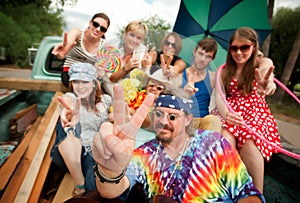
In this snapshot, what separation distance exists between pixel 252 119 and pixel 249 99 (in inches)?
3.7

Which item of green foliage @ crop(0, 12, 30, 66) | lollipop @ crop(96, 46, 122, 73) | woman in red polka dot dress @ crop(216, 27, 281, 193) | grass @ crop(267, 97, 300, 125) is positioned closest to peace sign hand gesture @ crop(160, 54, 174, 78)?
lollipop @ crop(96, 46, 122, 73)

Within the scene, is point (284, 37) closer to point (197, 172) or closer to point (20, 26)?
point (197, 172)

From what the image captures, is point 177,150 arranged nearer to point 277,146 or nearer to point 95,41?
point 95,41

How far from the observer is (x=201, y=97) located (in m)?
0.73

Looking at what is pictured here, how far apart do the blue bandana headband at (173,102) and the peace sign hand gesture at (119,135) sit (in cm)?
4

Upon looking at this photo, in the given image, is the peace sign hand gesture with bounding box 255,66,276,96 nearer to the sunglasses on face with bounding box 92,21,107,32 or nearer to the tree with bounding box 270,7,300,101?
the sunglasses on face with bounding box 92,21,107,32

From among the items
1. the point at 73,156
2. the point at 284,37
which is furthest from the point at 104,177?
the point at 284,37

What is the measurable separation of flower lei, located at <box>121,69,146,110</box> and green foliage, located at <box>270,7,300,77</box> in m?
4.63

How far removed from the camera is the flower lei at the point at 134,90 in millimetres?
615

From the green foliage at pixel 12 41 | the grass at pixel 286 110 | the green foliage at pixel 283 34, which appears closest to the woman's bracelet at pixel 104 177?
the grass at pixel 286 110

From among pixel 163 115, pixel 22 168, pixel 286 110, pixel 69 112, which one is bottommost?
pixel 22 168

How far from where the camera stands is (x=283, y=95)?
2.71m

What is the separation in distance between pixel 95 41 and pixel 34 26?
26.5 ft

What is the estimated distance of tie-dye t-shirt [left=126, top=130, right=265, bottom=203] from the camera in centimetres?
76
